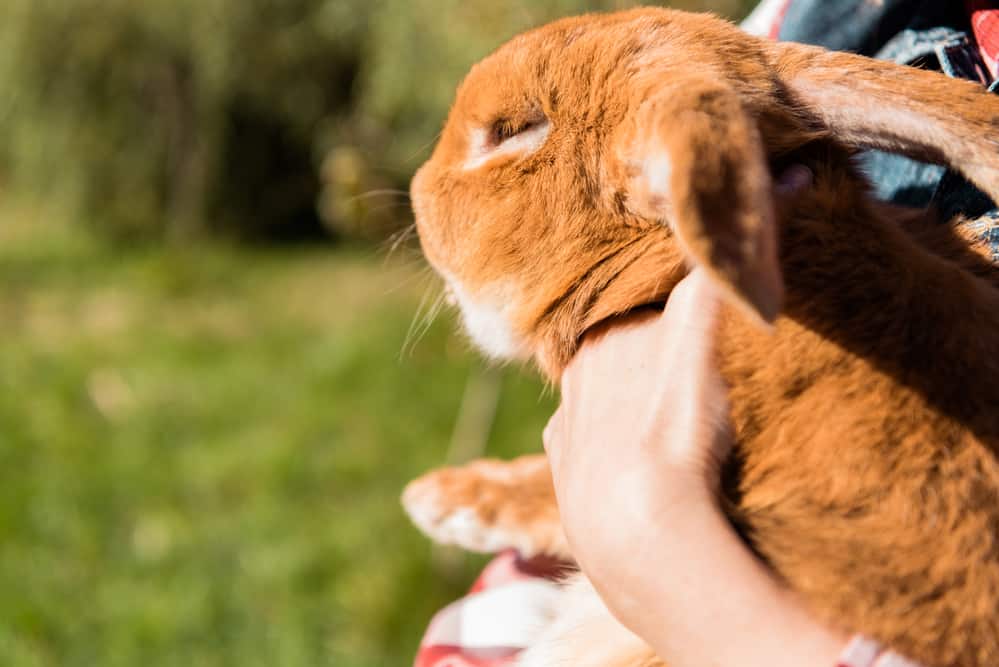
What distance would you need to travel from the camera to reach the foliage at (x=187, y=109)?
6684 millimetres

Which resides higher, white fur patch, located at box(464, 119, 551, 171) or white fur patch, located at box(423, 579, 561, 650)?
white fur patch, located at box(464, 119, 551, 171)

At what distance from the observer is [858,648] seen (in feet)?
3.76

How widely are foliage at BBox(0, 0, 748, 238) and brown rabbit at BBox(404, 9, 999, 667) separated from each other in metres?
4.22

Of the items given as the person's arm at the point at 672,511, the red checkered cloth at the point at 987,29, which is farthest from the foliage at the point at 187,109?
the person's arm at the point at 672,511

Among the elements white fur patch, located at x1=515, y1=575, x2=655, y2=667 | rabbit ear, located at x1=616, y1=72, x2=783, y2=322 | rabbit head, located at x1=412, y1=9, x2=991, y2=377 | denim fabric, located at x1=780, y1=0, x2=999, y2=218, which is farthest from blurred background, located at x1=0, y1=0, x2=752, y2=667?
rabbit ear, located at x1=616, y1=72, x2=783, y2=322

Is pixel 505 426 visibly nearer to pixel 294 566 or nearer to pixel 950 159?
pixel 294 566

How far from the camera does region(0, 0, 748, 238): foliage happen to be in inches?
263

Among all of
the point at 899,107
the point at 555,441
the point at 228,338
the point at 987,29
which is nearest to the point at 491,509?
the point at 555,441

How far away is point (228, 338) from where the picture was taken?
5.68 metres

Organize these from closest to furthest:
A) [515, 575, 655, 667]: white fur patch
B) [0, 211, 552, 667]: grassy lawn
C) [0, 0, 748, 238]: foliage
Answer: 1. [515, 575, 655, 667]: white fur patch
2. [0, 211, 552, 667]: grassy lawn
3. [0, 0, 748, 238]: foliage

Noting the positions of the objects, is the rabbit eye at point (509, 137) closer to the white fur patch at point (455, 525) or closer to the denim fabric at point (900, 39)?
the denim fabric at point (900, 39)

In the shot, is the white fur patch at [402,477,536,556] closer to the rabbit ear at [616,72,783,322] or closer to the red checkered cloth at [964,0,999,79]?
the rabbit ear at [616,72,783,322]

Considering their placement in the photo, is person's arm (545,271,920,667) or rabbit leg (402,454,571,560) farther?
rabbit leg (402,454,571,560)

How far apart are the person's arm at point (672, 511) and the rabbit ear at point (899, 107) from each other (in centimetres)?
31
